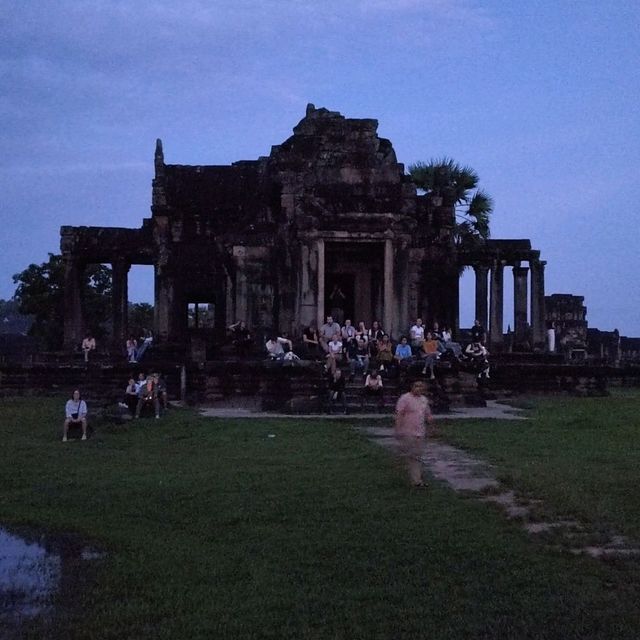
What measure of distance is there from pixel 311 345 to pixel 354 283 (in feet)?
20.4

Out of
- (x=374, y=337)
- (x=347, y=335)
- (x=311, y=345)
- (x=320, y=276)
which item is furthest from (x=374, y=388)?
(x=320, y=276)

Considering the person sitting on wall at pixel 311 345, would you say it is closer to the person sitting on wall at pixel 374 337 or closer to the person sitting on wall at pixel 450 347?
the person sitting on wall at pixel 374 337

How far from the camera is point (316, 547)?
29.6 ft

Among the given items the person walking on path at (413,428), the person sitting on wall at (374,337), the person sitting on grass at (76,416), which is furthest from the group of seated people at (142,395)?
the person walking on path at (413,428)

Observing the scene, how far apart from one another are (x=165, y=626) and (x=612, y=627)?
9.67 feet

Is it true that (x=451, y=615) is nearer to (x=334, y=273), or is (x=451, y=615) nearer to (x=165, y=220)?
(x=334, y=273)

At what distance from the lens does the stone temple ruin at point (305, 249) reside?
100.0 ft

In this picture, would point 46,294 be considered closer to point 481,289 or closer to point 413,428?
point 481,289

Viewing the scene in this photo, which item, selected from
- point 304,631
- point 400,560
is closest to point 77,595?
point 304,631

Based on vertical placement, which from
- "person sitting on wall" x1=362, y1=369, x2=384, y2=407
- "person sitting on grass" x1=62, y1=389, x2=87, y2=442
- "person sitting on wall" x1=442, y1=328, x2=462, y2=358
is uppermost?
"person sitting on wall" x1=442, y1=328, x2=462, y2=358

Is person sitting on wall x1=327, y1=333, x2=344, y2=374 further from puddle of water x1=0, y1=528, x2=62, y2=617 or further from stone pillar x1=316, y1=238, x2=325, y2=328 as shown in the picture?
puddle of water x1=0, y1=528, x2=62, y2=617

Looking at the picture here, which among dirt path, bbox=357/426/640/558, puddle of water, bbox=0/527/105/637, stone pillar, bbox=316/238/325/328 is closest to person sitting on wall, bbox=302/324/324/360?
stone pillar, bbox=316/238/325/328

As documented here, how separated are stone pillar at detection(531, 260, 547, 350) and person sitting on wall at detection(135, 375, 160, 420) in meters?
22.1

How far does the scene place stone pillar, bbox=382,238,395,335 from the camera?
30.1 metres
